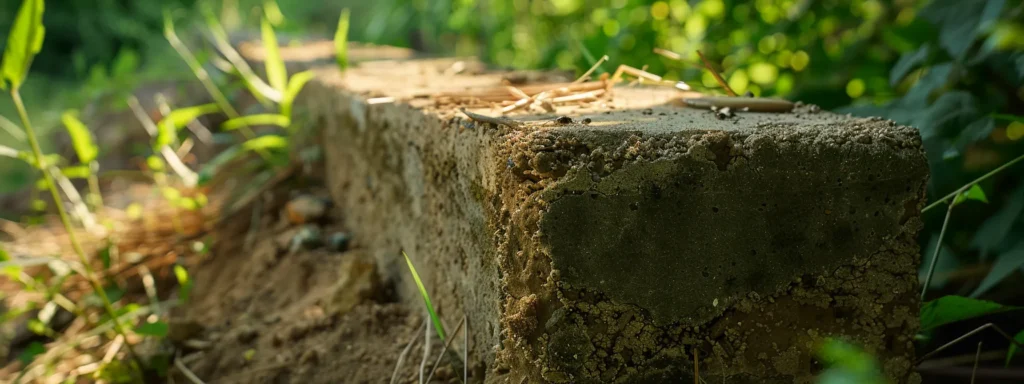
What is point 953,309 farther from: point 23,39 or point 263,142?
point 263,142

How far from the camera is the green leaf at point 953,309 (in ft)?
3.90

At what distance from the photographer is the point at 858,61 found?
8.24ft

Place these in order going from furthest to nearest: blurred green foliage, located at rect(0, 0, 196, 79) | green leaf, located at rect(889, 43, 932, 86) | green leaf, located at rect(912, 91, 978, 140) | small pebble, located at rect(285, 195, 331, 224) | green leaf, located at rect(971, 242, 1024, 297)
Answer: blurred green foliage, located at rect(0, 0, 196, 79) → small pebble, located at rect(285, 195, 331, 224) → green leaf, located at rect(889, 43, 932, 86) → green leaf, located at rect(912, 91, 978, 140) → green leaf, located at rect(971, 242, 1024, 297)

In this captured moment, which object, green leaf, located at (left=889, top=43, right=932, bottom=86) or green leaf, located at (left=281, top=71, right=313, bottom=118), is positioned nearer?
green leaf, located at (left=889, top=43, right=932, bottom=86)

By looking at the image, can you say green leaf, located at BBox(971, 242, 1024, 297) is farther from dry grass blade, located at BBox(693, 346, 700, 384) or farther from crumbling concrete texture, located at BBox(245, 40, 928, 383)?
dry grass blade, located at BBox(693, 346, 700, 384)

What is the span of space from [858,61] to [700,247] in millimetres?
1767

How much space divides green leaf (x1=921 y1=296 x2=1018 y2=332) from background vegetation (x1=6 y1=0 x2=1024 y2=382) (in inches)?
6.4

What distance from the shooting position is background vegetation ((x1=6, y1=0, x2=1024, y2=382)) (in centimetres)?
152

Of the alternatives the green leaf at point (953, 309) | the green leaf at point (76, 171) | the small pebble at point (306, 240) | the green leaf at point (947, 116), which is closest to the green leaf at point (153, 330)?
the small pebble at point (306, 240)

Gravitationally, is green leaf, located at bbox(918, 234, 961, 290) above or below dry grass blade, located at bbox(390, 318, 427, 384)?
above

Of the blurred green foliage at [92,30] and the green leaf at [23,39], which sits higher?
the blurred green foliage at [92,30]

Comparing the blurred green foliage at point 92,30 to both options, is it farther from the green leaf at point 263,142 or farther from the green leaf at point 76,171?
the green leaf at point 263,142

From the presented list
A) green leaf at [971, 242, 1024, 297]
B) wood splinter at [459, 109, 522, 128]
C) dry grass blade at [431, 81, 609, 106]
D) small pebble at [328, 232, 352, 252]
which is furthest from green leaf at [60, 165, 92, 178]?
green leaf at [971, 242, 1024, 297]

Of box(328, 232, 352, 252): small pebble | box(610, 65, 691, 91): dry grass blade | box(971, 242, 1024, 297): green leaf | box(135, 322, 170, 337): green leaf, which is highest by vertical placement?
box(610, 65, 691, 91): dry grass blade
